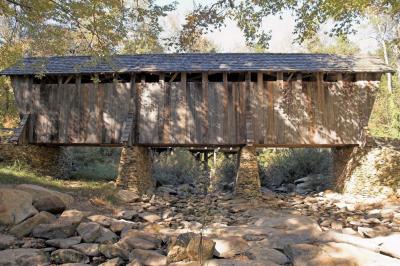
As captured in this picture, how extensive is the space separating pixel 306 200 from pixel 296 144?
7.24 ft

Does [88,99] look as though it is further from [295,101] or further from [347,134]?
[347,134]

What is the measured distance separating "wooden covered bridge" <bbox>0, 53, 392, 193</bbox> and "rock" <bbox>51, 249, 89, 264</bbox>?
8.09m

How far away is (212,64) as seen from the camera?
15461 millimetres

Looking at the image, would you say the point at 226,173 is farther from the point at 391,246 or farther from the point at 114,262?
the point at 114,262

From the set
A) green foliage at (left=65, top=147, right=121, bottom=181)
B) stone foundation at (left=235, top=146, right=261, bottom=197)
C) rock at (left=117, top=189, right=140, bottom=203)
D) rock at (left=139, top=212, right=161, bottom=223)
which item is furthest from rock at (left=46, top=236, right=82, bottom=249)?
green foliage at (left=65, top=147, right=121, bottom=181)

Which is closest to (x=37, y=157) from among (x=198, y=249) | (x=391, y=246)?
(x=198, y=249)

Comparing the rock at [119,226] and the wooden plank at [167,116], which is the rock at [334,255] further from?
the wooden plank at [167,116]

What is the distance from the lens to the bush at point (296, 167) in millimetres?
20484

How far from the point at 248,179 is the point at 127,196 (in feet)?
14.3

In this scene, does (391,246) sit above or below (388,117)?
below

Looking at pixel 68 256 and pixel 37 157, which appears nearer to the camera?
pixel 68 256

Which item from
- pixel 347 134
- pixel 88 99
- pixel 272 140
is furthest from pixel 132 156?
pixel 347 134

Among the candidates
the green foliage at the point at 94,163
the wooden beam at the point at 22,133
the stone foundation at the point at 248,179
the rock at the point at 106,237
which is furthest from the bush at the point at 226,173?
the rock at the point at 106,237

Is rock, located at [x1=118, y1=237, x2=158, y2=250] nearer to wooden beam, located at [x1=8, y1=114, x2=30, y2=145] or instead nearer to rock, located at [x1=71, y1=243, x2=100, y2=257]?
rock, located at [x1=71, y1=243, x2=100, y2=257]
